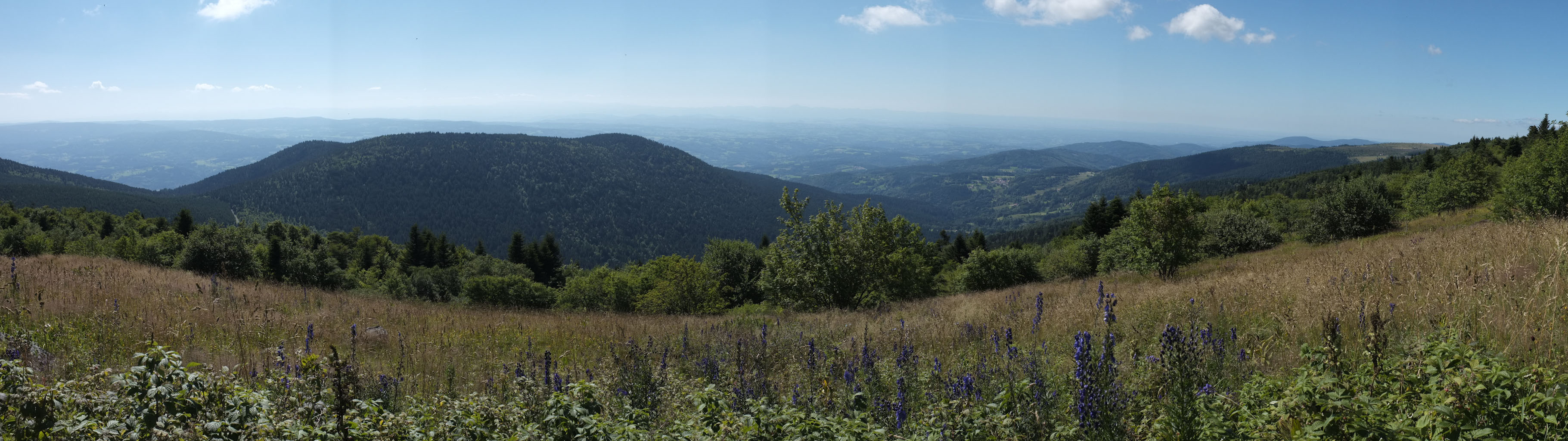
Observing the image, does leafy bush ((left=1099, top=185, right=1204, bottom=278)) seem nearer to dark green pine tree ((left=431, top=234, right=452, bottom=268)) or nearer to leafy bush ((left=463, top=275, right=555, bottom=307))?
leafy bush ((left=463, top=275, right=555, bottom=307))

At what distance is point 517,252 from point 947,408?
72173 millimetres

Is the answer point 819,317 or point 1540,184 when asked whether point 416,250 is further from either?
point 1540,184

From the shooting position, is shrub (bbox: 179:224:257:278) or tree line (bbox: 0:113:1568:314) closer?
shrub (bbox: 179:224:257:278)

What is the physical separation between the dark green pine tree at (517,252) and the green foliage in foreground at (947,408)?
69211mm

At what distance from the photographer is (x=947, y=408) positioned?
3.18m

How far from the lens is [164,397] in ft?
8.09

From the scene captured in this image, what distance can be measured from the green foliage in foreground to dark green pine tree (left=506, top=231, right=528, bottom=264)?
2725 inches

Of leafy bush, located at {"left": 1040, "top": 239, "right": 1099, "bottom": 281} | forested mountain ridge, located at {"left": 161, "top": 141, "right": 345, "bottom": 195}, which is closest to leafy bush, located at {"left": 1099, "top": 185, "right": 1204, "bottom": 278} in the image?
leafy bush, located at {"left": 1040, "top": 239, "right": 1099, "bottom": 281}

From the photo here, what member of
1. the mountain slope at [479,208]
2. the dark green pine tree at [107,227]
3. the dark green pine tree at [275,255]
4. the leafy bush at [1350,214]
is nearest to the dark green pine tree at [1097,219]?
the leafy bush at [1350,214]

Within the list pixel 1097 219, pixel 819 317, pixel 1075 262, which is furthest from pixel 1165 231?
pixel 1097 219

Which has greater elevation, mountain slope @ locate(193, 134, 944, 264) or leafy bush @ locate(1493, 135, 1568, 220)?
leafy bush @ locate(1493, 135, 1568, 220)

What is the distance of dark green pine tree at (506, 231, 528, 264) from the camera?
222ft

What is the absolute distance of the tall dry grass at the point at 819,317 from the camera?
181 inches

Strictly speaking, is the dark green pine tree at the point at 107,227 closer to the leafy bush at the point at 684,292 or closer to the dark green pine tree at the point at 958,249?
the leafy bush at the point at 684,292
